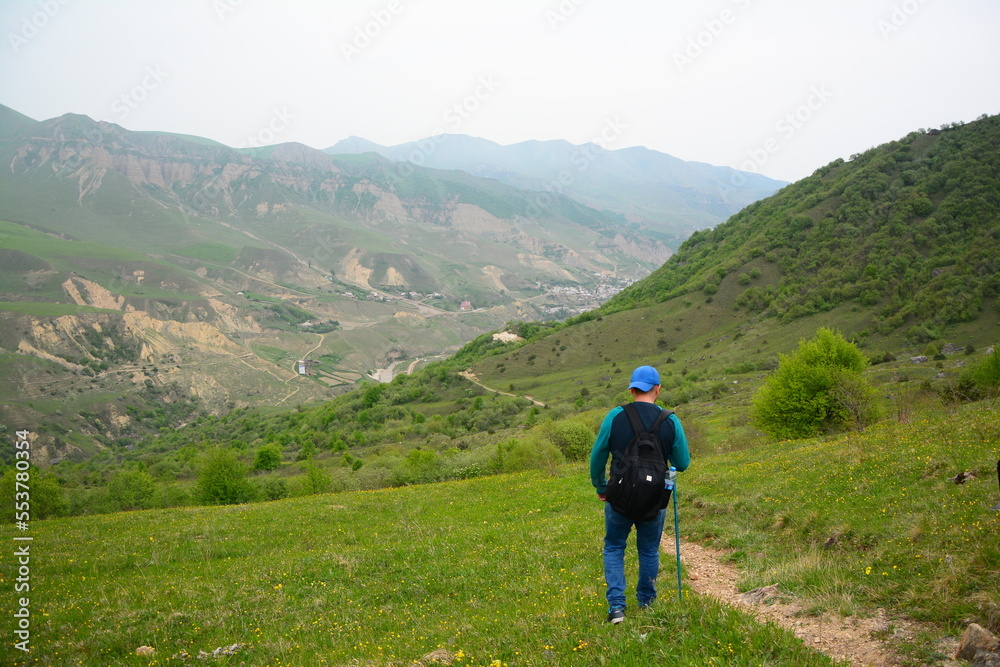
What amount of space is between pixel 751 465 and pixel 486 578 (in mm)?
12092

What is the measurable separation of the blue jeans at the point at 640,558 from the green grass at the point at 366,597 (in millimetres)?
306

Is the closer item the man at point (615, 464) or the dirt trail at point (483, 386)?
the man at point (615, 464)

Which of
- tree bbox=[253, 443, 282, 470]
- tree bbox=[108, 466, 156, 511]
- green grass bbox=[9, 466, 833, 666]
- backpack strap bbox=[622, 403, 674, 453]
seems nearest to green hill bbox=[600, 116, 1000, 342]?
green grass bbox=[9, 466, 833, 666]

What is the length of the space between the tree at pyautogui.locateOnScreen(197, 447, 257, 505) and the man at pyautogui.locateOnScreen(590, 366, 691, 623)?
3657 centimetres

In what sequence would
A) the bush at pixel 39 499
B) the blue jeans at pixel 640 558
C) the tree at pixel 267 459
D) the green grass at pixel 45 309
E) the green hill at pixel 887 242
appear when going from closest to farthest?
the blue jeans at pixel 640 558
the bush at pixel 39 499
the tree at pixel 267 459
the green hill at pixel 887 242
the green grass at pixel 45 309

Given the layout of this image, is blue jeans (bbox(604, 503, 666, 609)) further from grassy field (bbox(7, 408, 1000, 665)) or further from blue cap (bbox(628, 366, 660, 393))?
blue cap (bbox(628, 366, 660, 393))

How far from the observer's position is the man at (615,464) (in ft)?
21.5

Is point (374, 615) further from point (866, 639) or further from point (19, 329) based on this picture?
point (19, 329)

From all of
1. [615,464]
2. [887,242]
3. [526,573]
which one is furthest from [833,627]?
[887,242]

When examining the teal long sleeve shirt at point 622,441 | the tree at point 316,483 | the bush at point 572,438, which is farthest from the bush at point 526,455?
the teal long sleeve shirt at point 622,441

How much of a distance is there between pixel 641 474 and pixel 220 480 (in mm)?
38048

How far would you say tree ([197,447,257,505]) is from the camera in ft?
121

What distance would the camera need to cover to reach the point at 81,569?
12562 millimetres

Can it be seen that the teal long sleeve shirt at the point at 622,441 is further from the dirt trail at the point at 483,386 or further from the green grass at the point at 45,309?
the green grass at the point at 45,309
